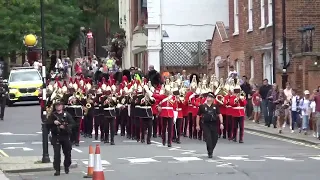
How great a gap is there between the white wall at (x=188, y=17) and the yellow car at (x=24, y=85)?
8.59 m

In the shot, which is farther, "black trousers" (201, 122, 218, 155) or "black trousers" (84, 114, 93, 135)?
"black trousers" (84, 114, 93, 135)

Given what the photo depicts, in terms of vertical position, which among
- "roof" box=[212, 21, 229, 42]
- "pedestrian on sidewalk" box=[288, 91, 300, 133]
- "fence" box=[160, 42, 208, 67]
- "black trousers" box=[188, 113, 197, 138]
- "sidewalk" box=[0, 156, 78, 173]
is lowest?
"sidewalk" box=[0, 156, 78, 173]

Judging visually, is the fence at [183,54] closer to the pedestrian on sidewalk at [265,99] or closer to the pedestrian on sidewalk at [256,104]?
the pedestrian on sidewalk at [256,104]

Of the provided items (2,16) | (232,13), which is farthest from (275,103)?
(2,16)

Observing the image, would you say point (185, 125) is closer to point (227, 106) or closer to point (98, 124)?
point (227, 106)

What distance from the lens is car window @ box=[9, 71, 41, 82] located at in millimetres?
46375

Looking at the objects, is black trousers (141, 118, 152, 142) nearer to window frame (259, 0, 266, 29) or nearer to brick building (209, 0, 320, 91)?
brick building (209, 0, 320, 91)

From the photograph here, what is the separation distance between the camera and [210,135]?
74.0 ft

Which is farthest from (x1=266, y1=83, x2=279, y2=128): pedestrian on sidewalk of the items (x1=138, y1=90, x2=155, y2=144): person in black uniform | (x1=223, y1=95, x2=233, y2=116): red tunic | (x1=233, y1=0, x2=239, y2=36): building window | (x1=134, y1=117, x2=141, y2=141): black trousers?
(x1=233, y1=0, x2=239, y2=36): building window

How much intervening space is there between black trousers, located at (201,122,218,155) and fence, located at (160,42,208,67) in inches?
1088

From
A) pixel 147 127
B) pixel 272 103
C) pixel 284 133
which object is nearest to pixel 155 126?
pixel 147 127

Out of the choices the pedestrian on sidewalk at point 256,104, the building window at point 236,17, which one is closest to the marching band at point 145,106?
the pedestrian on sidewalk at point 256,104

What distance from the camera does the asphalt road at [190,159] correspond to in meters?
19.0

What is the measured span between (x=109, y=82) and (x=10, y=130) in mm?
5736
